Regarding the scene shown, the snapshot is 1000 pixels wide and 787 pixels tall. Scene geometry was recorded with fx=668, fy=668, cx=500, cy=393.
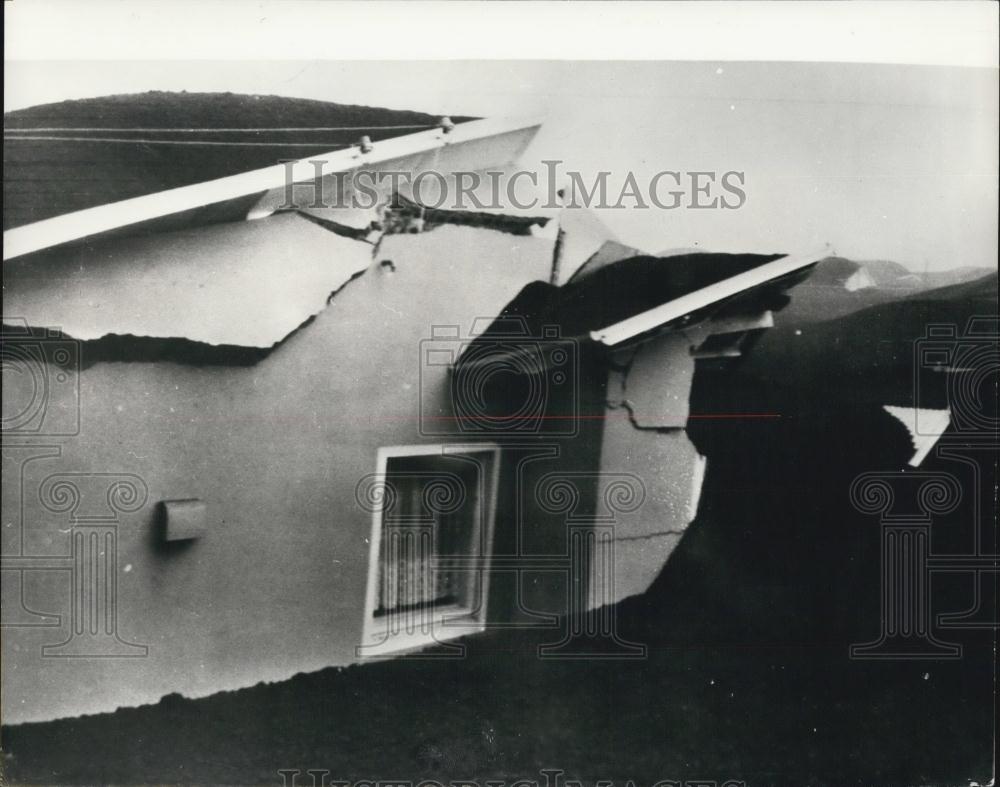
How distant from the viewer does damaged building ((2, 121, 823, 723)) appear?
8.62 feet

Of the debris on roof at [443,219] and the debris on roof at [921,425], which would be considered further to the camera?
the debris on roof at [921,425]

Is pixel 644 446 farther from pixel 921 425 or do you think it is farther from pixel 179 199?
pixel 179 199

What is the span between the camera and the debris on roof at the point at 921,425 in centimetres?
283

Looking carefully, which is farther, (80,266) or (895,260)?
(895,260)

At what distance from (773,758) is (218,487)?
8.52 feet

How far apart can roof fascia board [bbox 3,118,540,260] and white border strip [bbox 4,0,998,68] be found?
0.41 metres

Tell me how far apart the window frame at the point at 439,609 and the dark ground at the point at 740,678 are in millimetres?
85

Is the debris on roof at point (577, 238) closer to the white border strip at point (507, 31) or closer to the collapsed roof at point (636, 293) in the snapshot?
the collapsed roof at point (636, 293)

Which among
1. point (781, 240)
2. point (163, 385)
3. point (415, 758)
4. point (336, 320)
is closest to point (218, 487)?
point (163, 385)

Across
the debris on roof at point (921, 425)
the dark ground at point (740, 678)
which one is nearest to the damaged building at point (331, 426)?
the dark ground at point (740, 678)

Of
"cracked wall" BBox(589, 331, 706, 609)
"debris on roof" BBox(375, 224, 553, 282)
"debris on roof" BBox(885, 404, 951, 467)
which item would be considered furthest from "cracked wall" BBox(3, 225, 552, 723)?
"debris on roof" BBox(885, 404, 951, 467)

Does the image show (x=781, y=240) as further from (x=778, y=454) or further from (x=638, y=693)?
(x=638, y=693)

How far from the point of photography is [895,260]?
283 centimetres

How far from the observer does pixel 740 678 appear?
286 cm
